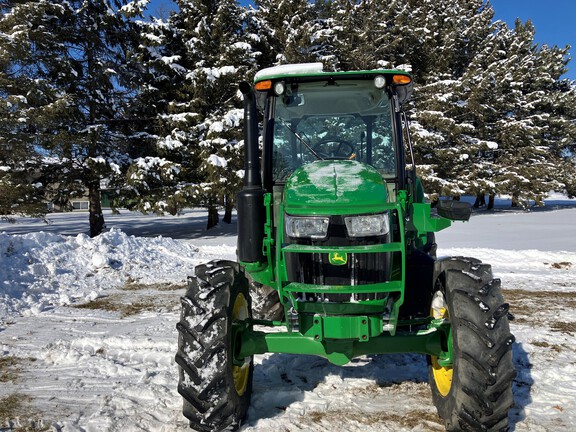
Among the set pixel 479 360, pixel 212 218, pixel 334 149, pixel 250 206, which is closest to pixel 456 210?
pixel 334 149

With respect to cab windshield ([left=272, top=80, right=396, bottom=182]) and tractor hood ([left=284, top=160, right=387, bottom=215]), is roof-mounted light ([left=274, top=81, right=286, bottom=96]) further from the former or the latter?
tractor hood ([left=284, top=160, right=387, bottom=215])

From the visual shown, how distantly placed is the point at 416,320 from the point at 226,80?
635 inches

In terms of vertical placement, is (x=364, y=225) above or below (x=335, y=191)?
below

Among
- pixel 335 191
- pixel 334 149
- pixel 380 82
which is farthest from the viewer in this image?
pixel 334 149

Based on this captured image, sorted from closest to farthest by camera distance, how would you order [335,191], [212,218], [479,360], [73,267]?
[479,360]
[335,191]
[73,267]
[212,218]

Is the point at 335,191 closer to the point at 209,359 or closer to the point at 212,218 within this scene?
the point at 209,359

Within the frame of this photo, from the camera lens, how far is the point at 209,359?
9.48 ft

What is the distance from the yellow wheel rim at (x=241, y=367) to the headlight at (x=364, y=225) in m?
1.03

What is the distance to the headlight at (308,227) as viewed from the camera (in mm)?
2887

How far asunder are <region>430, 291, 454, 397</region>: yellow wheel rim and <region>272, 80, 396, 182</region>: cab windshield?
1188 mm

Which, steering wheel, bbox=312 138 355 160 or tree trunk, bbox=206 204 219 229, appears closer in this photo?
steering wheel, bbox=312 138 355 160

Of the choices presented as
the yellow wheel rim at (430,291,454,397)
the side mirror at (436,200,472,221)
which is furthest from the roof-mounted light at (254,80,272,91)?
the yellow wheel rim at (430,291,454,397)

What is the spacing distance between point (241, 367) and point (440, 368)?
1.49 meters

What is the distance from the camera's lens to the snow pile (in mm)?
6938
